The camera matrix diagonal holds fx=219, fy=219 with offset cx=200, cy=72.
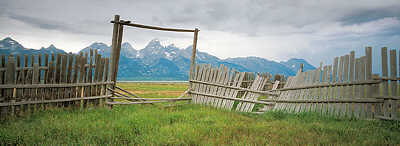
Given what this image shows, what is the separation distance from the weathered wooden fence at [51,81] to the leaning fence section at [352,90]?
268 inches

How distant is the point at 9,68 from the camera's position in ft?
18.2

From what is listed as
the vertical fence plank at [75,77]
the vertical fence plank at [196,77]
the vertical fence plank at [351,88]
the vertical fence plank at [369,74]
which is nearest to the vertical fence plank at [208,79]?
the vertical fence plank at [196,77]

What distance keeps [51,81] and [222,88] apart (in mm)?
5868

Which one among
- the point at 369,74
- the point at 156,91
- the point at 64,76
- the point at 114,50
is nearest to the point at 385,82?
the point at 369,74

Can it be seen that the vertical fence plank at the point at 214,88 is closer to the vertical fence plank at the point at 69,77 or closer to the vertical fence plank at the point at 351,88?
the vertical fence plank at the point at 351,88

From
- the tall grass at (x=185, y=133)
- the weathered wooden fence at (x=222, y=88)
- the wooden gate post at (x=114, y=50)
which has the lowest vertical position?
A: the tall grass at (x=185, y=133)

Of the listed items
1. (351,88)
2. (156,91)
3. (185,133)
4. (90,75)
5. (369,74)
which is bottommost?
(156,91)

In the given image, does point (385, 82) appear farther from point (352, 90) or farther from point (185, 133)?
point (185, 133)

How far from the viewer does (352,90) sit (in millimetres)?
5934

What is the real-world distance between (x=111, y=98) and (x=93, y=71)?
1.13m

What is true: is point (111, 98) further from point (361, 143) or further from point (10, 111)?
point (361, 143)

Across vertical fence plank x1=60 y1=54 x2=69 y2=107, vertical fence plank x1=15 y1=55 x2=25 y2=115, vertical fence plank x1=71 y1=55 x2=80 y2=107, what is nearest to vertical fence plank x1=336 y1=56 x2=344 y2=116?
vertical fence plank x1=71 y1=55 x2=80 y2=107

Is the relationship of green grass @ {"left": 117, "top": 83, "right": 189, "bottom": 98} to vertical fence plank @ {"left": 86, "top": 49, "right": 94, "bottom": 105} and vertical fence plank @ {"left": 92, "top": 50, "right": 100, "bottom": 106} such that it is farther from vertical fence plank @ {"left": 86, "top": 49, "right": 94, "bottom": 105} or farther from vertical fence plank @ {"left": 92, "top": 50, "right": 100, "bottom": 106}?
vertical fence plank @ {"left": 86, "top": 49, "right": 94, "bottom": 105}

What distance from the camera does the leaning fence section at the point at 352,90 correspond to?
17.6ft
